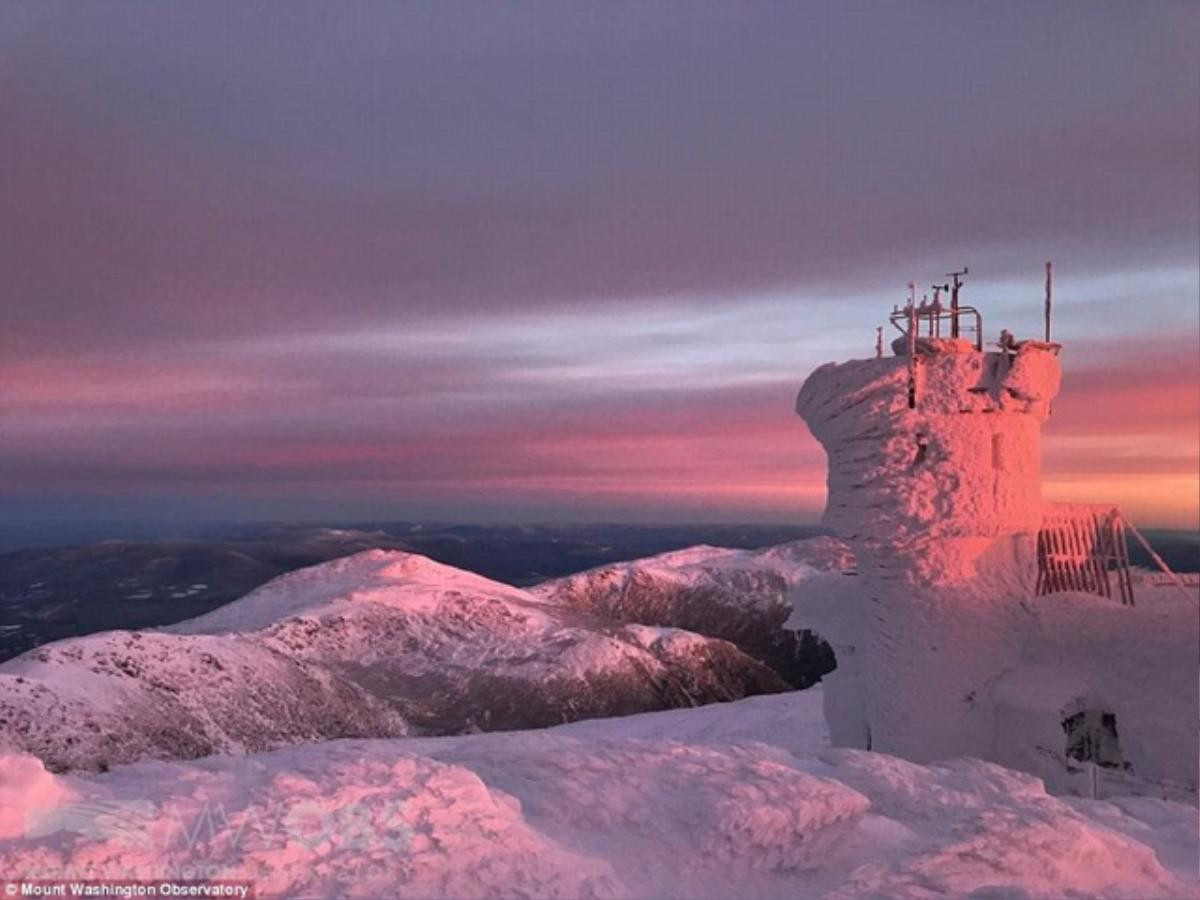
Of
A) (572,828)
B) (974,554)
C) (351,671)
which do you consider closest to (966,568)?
(974,554)

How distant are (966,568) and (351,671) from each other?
Result: 40.3m

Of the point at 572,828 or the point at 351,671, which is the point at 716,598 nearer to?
the point at 351,671

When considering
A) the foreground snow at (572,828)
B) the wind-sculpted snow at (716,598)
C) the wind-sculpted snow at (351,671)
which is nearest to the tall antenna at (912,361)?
the foreground snow at (572,828)

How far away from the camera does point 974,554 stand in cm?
1894

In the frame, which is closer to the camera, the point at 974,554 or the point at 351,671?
the point at 974,554

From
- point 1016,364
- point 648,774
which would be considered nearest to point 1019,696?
point 1016,364

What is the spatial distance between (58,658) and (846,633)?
1253 inches

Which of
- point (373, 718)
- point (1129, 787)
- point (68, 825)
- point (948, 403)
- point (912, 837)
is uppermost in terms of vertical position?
point (948, 403)

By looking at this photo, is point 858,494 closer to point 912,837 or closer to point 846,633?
point 846,633

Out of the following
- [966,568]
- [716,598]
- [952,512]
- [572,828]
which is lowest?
[716,598]

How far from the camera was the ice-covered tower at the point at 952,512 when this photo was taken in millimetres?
18891

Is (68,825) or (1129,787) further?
(1129,787)

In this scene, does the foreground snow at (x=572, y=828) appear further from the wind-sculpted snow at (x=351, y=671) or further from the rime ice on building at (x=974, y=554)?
the wind-sculpted snow at (x=351, y=671)

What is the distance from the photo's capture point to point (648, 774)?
8742 mm
